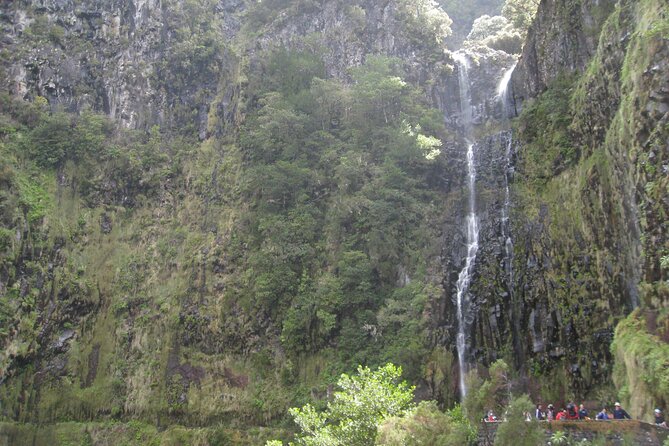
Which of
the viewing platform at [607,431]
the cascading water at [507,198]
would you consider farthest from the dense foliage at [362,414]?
the cascading water at [507,198]

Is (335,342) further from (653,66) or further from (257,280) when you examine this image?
(653,66)

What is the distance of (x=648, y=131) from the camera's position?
13.7 meters

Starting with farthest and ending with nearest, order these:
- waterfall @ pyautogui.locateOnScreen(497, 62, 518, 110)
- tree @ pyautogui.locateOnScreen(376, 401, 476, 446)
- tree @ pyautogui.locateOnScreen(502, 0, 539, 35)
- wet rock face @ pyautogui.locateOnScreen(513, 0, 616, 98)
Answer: tree @ pyautogui.locateOnScreen(502, 0, 539, 35) → waterfall @ pyautogui.locateOnScreen(497, 62, 518, 110) → wet rock face @ pyautogui.locateOnScreen(513, 0, 616, 98) → tree @ pyautogui.locateOnScreen(376, 401, 476, 446)

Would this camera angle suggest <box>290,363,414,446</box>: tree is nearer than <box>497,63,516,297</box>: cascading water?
Yes

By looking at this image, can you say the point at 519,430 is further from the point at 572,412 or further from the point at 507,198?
the point at 507,198

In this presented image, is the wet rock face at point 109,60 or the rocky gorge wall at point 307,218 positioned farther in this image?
the wet rock face at point 109,60

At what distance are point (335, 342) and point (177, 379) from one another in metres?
7.42

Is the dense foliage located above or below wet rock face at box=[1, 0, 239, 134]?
below

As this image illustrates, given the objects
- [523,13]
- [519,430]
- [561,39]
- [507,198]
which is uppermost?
[523,13]

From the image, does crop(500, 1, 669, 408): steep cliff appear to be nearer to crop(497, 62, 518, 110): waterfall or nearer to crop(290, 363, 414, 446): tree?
crop(497, 62, 518, 110): waterfall

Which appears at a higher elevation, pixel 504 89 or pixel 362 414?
pixel 504 89

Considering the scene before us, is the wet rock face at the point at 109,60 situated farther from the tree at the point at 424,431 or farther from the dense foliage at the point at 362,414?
the tree at the point at 424,431

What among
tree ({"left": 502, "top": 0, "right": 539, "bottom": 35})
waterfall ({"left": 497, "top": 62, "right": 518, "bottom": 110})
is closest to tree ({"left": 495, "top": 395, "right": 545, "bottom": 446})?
waterfall ({"left": 497, "top": 62, "right": 518, "bottom": 110})

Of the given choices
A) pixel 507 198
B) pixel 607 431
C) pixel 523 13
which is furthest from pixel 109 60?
pixel 607 431
